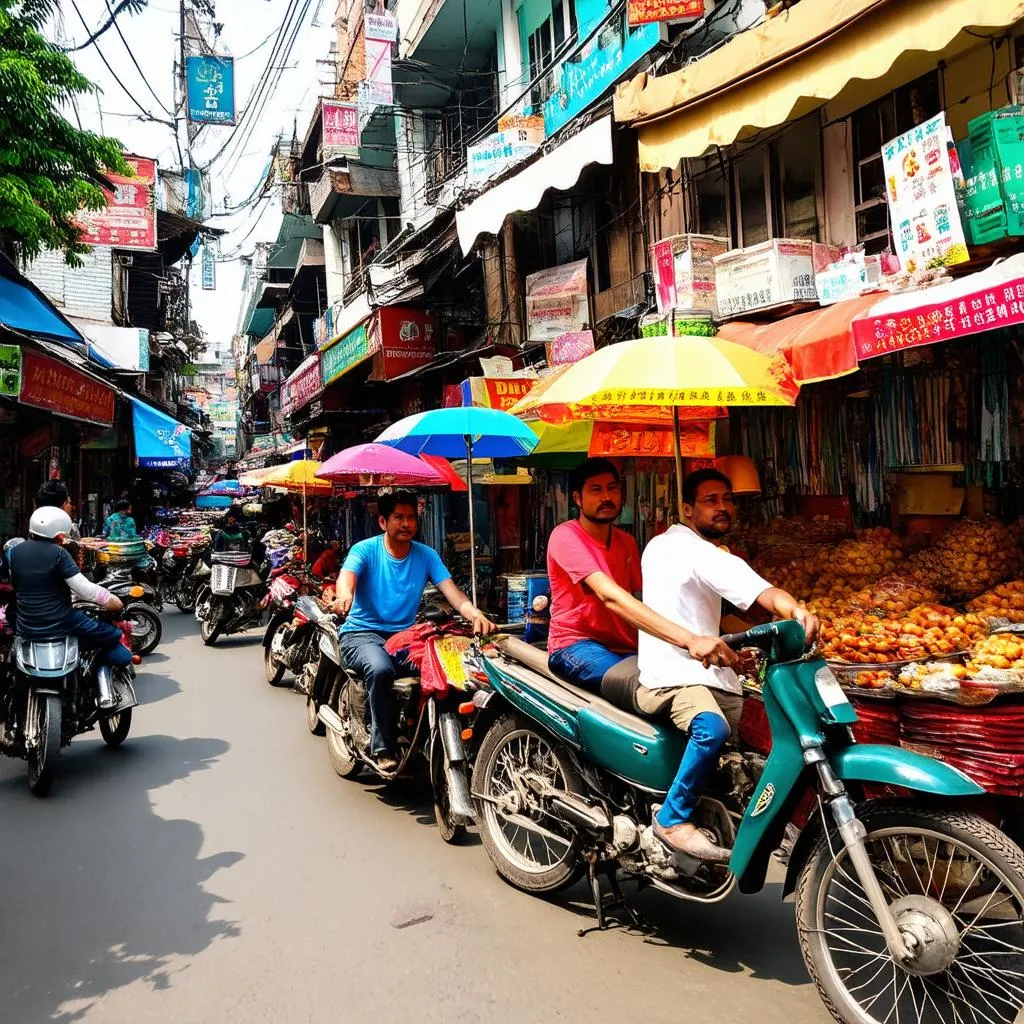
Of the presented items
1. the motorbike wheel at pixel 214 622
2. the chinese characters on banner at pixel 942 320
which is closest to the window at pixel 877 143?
the chinese characters on banner at pixel 942 320

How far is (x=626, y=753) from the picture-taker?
10.8 feet

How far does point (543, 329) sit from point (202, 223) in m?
17.8

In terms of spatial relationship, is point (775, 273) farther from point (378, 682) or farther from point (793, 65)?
point (378, 682)

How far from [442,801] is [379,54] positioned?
42.2 feet

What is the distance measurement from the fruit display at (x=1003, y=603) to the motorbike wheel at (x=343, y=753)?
3796 mm

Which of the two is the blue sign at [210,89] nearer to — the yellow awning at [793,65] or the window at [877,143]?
the yellow awning at [793,65]

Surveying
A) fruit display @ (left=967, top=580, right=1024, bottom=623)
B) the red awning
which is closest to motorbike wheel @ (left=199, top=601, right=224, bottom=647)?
the red awning

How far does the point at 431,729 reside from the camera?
462cm

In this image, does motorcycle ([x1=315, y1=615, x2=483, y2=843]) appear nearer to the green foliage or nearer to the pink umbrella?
the pink umbrella

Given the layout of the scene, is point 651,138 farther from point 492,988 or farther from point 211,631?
point 211,631

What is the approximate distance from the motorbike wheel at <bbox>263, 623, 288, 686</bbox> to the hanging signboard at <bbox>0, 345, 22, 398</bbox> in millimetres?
3980

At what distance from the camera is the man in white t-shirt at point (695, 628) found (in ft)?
9.84

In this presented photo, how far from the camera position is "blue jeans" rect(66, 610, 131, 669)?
5797 mm

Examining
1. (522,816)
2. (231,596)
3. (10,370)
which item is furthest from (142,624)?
(522,816)
